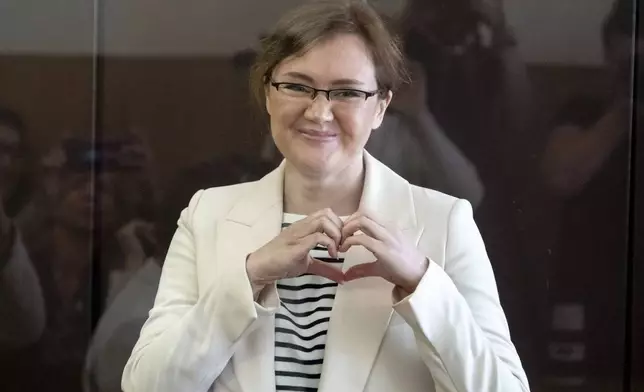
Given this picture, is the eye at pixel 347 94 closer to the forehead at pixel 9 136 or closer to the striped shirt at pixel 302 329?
the striped shirt at pixel 302 329

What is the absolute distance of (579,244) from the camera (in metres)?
1.69

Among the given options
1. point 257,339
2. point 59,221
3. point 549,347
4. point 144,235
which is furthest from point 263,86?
point 549,347

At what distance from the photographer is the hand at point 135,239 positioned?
5.84 feet

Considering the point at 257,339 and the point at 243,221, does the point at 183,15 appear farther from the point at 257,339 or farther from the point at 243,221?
the point at 257,339

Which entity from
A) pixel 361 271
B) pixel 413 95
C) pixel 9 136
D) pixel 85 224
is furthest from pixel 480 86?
pixel 9 136

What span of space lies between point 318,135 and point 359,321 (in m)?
0.32

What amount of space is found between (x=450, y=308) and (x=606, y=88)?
88cm

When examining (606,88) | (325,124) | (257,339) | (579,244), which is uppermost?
(606,88)

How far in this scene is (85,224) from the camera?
1.79 meters

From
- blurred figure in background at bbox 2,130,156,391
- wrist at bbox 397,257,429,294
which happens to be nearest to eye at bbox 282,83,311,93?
wrist at bbox 397,257,429,294

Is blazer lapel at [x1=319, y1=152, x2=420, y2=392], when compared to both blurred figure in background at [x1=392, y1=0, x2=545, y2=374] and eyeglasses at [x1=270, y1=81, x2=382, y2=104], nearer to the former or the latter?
eyeglasses at [x1=270, y1=81, x2=382, y2=104]

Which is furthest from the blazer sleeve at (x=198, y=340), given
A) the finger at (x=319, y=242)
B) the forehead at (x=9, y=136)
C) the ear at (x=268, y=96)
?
the forehead at (x=9, y=136)

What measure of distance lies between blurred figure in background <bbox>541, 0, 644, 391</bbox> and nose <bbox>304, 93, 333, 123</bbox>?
0.74m

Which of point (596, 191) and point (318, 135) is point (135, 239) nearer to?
point (318, 135)
